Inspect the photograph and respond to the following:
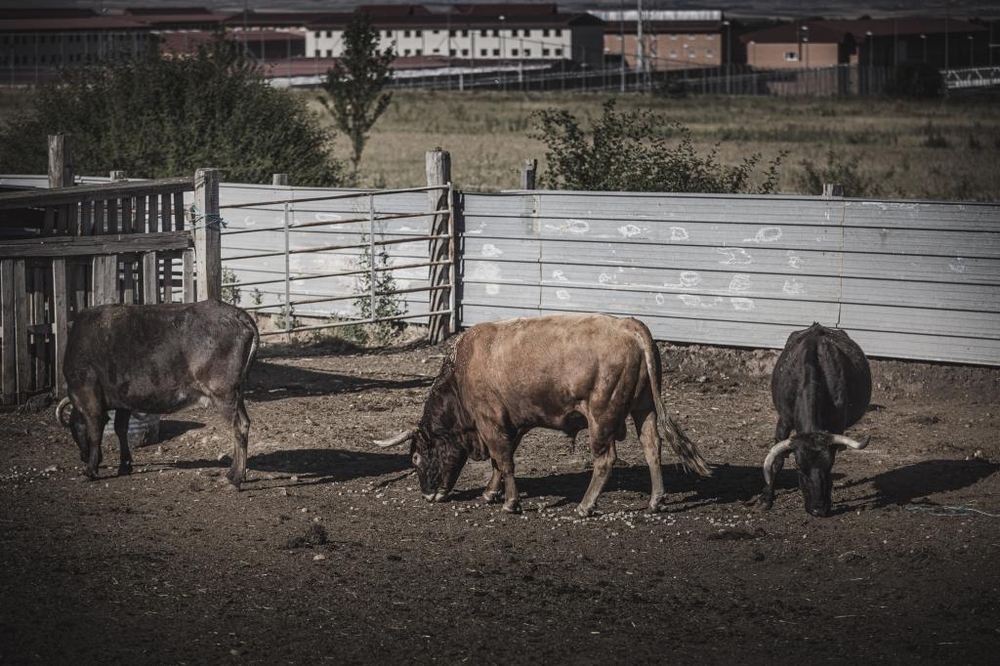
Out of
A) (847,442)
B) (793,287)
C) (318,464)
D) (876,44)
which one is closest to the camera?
(847,442)

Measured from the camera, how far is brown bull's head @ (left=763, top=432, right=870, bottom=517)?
28.9 ft

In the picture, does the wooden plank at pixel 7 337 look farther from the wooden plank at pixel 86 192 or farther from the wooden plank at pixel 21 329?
the wooden plank at pixel 86 192

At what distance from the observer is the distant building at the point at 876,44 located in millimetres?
93750

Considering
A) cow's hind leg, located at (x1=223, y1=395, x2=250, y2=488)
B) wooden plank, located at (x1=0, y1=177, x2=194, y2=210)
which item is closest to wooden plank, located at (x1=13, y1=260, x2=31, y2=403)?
wooden plank, located at (x1=0, y1=177, x2=194, y2=210)

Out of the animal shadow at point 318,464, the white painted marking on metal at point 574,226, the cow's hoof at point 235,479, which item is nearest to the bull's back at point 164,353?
the cow's hoof at point 235,479

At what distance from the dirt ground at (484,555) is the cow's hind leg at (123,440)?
0.38 feet

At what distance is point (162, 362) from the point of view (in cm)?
963

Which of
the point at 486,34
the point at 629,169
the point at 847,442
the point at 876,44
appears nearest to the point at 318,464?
the point at 847,442

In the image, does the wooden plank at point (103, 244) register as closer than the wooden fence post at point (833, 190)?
Yes

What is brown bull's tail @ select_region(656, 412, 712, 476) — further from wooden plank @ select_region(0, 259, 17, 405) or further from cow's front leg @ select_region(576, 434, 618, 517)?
wooden plank @ select_region(0, 259, 17, 405)

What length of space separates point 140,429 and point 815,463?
19.3 feet

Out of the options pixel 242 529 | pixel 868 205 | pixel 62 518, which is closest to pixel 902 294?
pixel 868 205

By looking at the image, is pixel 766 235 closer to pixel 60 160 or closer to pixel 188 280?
pixel 188 280

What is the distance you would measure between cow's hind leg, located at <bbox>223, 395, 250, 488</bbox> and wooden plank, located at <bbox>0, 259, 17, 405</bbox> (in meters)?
3.27
